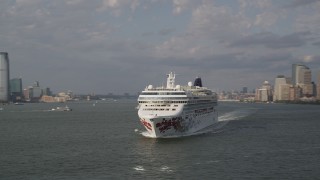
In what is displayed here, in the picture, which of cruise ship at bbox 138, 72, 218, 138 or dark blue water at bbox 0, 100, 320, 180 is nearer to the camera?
dark blue water at bbox 0, 100, 320, 180

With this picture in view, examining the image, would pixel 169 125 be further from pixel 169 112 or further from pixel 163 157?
pixel 163 157

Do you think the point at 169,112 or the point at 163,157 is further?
the point at 169,112

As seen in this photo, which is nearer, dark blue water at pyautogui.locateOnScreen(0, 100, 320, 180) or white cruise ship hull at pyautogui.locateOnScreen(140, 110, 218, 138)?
dark blue water at pyautogui.locateOnScreen(0, 100, 320, 180)

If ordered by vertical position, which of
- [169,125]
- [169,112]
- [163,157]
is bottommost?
[163,157]

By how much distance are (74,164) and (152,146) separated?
45.5ft

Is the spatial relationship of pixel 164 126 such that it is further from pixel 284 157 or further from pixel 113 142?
pixel 284 157

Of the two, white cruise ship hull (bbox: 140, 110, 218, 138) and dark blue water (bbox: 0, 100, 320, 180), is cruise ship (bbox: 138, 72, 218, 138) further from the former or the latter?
dark blue water (bbox: 0, 100, 320, 180)

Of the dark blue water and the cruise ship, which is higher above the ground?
the cruise ship

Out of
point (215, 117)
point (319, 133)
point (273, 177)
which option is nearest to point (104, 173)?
point (273, 177)

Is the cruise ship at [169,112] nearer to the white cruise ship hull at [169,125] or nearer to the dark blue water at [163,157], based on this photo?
the white cruise ship hull at [169,125]

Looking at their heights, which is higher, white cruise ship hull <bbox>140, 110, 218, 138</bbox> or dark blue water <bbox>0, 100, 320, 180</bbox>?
white cruise ship hull <bbox>140, 110, 218, 138</bbox>

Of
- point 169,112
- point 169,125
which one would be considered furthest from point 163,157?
point 169,112

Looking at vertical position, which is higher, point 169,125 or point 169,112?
point 169,112

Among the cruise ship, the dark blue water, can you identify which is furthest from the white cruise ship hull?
the dark blue water
